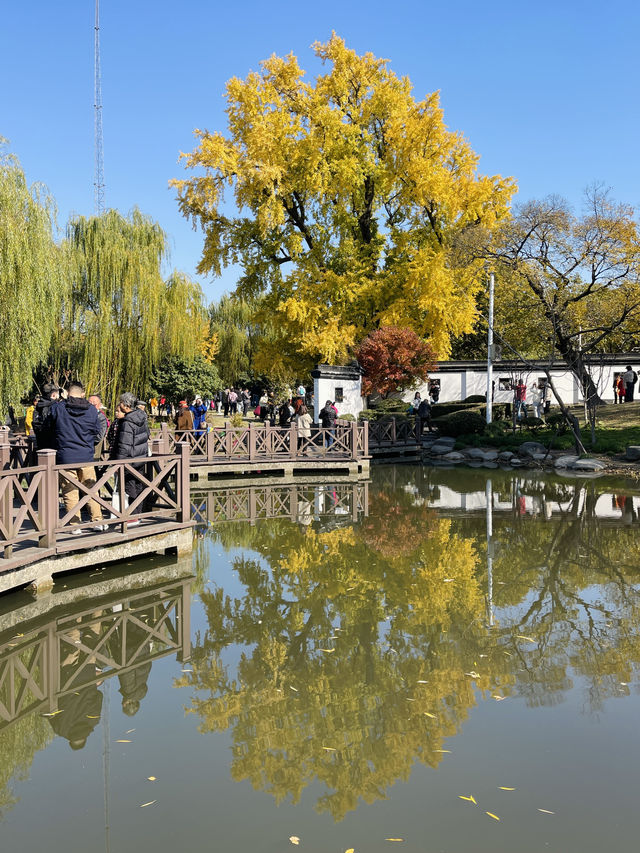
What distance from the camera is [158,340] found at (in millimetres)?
24844

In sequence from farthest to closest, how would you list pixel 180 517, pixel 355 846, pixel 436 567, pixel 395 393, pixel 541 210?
pixel 395 393 → pixel 541 210 → pixel 180 517 → pixel 436 567 → pixel 355 846

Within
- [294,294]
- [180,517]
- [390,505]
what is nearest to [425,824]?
[180,517]

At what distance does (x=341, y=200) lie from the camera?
29.1 meters

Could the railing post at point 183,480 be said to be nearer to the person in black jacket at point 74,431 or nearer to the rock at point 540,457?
the person in black jacket at point 74,431

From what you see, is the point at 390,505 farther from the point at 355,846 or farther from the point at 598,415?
the point at 598,415

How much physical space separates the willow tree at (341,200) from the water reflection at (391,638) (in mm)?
16795

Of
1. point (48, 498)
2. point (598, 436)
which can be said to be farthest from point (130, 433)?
point (598, 436)

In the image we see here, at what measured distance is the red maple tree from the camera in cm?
2641

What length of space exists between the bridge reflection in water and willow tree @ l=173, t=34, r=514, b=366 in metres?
19.4

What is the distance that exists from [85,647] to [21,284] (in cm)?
1223

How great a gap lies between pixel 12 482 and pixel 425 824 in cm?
544

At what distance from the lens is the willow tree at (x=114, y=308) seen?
2338cm

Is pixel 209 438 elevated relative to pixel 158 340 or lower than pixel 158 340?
lower

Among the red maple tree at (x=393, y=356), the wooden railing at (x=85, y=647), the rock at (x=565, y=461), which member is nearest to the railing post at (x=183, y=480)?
the wooden railing at (x=85, y=647)
